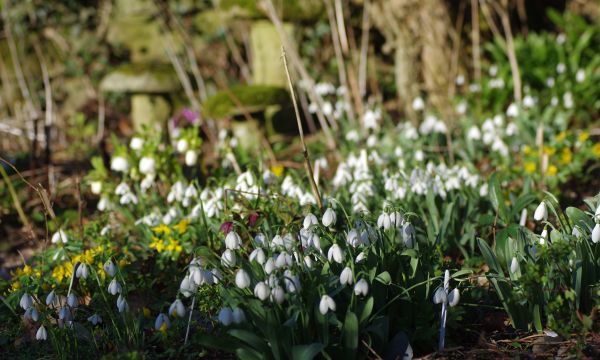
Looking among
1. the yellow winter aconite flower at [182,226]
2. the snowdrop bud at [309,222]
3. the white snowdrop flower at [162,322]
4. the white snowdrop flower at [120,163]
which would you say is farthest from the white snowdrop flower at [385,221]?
the white snowdrop flower at [120,163]

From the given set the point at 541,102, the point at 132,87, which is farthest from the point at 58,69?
the point at 541,102

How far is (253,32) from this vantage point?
7.38 meters

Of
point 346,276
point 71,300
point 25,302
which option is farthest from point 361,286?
point 25,302

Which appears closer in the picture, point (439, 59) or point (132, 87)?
point (439, 59)

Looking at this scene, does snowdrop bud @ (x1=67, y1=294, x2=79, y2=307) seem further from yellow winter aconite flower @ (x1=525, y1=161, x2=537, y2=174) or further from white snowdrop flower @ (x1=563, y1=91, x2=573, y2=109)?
white snowdrop flower @ (x1=563, y1=91, x2=573, y2=109)

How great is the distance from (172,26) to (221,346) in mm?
7755

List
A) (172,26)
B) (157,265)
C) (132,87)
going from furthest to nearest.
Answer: (172,26) < (132,87) < (157,265)

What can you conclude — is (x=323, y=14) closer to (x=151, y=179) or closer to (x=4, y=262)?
(x=151, y=179)

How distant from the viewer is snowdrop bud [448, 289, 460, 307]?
2.43 metres

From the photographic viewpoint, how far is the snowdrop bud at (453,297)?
7.96ft

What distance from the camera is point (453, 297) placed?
244cm

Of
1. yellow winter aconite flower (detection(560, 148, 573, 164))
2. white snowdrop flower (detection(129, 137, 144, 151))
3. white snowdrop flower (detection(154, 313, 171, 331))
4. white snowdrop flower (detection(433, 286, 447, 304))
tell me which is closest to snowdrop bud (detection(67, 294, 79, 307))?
white snowdrop flower (detection(154, 313, 171, 331))

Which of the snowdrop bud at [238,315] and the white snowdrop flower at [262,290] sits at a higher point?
the white snowdrop flower at [262,290]

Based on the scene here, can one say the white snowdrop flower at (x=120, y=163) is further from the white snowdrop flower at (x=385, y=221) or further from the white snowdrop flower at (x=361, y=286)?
the white snowdrop flower at (x=361, y=286)
